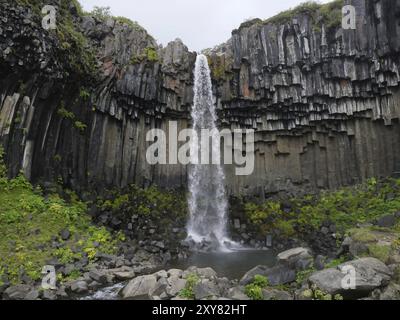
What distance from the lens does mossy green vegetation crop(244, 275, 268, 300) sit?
1016 cm

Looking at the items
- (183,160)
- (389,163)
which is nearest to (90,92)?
(183,160)

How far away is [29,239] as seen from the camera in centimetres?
1497

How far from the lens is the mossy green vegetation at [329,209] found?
21594 millimetres

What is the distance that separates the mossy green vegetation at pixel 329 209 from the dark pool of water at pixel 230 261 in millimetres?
2985

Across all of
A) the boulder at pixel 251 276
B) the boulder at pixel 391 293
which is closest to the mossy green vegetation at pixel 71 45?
the boulder at pixel 251 276

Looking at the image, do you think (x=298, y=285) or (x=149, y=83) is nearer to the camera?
(x=298, y=285)

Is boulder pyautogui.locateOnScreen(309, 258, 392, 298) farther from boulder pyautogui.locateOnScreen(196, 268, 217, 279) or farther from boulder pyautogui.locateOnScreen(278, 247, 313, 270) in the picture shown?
boulder pyautogui.locateOnScreen(196, 268, 217, 279)

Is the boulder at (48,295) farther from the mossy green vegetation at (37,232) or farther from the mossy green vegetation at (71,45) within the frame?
the mossy green vegetation at (71,45)

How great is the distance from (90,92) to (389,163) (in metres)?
19.9

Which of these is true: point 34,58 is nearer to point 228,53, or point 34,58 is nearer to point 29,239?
point 29,239

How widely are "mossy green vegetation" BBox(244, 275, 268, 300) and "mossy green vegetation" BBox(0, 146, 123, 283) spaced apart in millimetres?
6992

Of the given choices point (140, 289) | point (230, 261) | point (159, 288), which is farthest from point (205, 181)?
point (159, 288)

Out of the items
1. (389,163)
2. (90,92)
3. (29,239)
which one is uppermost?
(90,92)

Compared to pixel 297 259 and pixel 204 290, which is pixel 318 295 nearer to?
pixel 204 290
